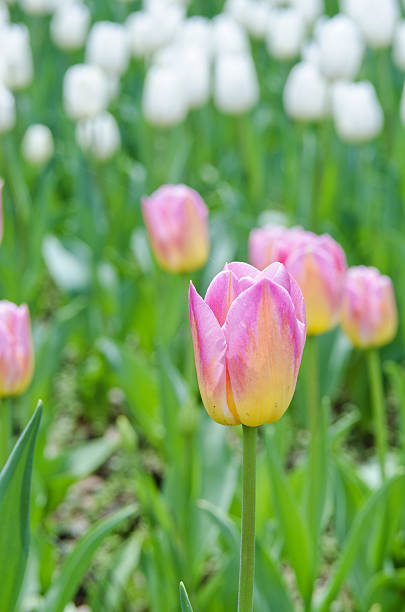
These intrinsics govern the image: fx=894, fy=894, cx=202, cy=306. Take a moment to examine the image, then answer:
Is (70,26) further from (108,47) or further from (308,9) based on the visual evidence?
(308,9)

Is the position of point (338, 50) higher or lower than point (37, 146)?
higher

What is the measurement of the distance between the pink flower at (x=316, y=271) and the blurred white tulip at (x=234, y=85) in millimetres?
1509

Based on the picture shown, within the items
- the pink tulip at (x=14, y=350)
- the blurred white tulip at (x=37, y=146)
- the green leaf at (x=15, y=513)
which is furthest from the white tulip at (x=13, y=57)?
the green leaf at (x=15, y=513)

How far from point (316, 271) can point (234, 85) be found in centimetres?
159

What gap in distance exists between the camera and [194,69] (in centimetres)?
252

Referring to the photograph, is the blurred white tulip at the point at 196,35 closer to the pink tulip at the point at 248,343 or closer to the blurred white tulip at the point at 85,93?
the blurred white tulip at the point at 85,93

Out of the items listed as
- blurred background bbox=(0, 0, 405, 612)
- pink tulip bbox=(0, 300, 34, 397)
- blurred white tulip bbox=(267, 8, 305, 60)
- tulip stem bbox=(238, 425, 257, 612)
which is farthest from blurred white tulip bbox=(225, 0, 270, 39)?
tulip stem bbox=(238, 425, 257, 612)

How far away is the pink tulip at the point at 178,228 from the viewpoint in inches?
55.5

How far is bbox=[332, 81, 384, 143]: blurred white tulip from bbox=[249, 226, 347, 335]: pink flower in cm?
126

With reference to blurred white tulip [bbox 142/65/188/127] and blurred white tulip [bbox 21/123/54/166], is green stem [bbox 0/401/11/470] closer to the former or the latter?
blurred white tulip [bbox 142/65/188/127]

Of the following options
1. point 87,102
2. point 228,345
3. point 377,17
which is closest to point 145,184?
point 87,102

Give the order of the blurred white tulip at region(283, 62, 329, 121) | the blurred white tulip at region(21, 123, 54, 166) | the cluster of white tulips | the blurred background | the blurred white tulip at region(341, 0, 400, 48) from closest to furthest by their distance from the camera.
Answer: the blurred background, the cluster of white tulips, the blurred white tulip at region(283, 62, 329, 121), the blurred white tulip at region(341, 0, 400, 48), the blurred white tulip at region(21, 123, 54, 166)

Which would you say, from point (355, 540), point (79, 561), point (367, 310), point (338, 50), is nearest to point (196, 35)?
point (338, 50)

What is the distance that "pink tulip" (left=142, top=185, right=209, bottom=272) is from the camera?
141cm
